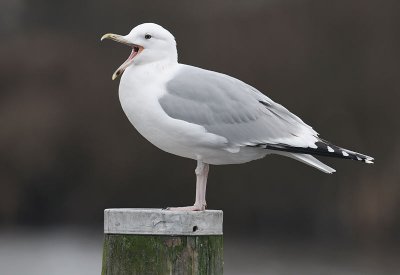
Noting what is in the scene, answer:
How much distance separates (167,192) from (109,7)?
360cm

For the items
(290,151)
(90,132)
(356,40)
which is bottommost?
(290,151)

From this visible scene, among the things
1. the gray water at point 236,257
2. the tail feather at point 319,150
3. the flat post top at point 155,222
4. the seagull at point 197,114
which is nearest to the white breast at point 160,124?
the seagull at point 197,114

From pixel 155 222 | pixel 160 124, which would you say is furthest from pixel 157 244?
pixel 160 124

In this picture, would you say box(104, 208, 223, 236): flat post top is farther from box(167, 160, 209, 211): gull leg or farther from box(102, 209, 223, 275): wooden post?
box(167, 160, 209, 211): gull leg

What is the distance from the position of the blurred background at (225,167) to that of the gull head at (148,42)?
5.65 m

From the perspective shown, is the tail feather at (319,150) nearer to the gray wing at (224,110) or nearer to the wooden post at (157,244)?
the gray wing at (224,110)

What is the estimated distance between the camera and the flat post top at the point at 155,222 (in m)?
3.45

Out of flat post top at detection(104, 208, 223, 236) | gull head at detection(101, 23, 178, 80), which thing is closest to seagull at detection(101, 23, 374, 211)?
gull head at detection(101, 23, 178, 80)

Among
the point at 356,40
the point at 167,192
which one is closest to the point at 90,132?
the point at 167,192

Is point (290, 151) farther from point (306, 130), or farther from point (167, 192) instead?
point (167, 192)

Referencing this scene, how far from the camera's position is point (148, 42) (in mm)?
4074

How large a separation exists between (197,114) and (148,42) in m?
0.33

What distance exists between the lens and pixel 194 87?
4.05m

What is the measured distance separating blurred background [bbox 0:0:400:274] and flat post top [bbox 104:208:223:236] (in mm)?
6108
